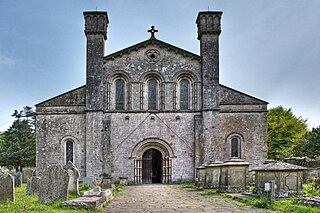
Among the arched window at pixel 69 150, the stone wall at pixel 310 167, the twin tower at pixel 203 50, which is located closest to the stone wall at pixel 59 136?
the arched window at pixel 69 150

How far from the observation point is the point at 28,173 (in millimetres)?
37562

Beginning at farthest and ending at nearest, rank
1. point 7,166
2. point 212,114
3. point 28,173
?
point 7,166 → point 28,173 → point 212,114

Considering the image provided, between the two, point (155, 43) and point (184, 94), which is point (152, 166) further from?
point (155, 43)

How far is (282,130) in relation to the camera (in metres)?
51.2

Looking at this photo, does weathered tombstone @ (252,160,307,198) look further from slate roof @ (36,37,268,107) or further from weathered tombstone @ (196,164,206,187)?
slate roof @ (36,37,268,107)

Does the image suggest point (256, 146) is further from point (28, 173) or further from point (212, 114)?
point (28, 173)

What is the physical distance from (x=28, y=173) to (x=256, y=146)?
2080 centimetres

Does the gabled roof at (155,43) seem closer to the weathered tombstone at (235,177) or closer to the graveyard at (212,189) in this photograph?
the graveyard at (212,189)

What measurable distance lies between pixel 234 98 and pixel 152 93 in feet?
20.7

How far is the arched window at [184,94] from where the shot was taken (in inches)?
1248

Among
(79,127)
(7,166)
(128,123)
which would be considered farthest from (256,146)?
(7,166)

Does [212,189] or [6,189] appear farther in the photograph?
[212,189]

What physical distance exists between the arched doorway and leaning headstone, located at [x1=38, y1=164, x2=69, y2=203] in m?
16.9

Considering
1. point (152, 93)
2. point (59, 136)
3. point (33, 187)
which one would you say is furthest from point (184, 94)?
point (33, 187)
